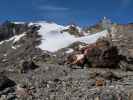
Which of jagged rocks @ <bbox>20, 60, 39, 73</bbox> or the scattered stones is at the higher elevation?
jagged rocks @ <bbox>20, 60, 39, 73</bbox>

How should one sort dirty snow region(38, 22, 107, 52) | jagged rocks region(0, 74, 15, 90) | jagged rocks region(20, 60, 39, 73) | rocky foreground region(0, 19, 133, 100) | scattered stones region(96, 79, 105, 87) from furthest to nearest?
dirty snow region(38, 22, 107, 52), jagged rocks region(20, 60, 39, 73), jagged rocks region(0, 74, 15, 90), scattered stones region(96, 79, 105, 87), rocky foreground region(0, 19, 133, 100)

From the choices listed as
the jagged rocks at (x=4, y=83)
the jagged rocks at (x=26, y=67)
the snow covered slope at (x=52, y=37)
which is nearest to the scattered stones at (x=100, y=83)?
the jagged rocks at (x=4, y=83)

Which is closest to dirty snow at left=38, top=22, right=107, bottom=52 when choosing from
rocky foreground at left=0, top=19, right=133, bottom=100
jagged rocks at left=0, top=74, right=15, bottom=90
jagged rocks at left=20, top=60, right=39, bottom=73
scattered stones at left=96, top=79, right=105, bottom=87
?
jagged rocks at left=20, top=60, right=39, bottom=73

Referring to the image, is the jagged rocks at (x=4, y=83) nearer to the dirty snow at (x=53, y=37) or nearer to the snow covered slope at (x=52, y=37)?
the snow covered slope at (x=52, y=37)

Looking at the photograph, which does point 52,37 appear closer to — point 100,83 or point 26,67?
point 26,67

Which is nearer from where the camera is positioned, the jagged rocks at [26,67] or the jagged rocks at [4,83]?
the jagged rocks at [4,83]

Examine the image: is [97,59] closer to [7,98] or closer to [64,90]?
[64,90]

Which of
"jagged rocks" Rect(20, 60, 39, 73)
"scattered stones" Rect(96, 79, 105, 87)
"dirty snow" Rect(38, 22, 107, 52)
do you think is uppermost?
"dirty snow" Rect(38, 22, 107, 52)

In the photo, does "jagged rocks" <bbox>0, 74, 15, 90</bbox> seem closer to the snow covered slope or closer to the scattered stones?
the scattered stones

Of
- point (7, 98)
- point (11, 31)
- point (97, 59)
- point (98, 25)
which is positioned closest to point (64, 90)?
point (7, 98)

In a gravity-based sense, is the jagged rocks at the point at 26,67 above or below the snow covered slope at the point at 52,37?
below

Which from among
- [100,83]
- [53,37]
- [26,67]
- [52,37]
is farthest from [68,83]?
[53,37]

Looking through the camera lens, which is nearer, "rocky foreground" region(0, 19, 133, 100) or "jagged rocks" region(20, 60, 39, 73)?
"rocky foreground" region(0, 19, 133, 100)

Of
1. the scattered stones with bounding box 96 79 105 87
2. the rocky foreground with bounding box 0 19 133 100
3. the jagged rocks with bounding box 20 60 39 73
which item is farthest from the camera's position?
the jagged rocks with bounding box 20 60 39 73
